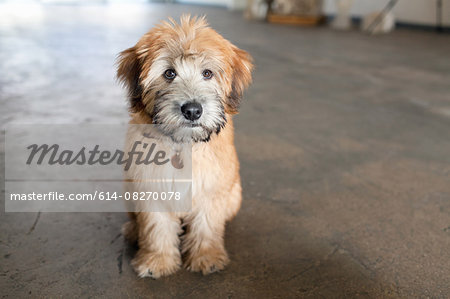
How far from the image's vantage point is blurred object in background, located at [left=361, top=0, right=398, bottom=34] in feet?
35.6

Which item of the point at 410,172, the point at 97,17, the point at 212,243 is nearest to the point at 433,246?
the point at 410,172

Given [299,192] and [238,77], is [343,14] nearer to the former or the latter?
[299,192]

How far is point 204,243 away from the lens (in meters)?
2.13

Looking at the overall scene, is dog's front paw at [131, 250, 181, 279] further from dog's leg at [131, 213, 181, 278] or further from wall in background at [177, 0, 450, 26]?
wall in background at [177, 0, 450, 26]

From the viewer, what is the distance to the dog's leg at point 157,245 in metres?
2.01

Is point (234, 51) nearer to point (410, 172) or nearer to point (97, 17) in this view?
point (410, 172)

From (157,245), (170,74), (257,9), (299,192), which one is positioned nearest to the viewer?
(170,74)

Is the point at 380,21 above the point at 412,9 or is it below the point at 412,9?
below

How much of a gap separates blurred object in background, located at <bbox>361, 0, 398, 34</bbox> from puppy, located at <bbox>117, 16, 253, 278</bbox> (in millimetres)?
10217

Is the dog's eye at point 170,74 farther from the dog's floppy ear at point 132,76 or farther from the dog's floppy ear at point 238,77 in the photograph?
the dog's floppy ear at point 238,77

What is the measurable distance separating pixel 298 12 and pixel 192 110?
12.0 m

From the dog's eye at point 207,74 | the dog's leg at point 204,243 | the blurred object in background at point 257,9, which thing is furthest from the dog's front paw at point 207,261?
the blurred object in background at point 257,9

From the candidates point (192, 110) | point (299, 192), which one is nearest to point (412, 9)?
point (299, 192)

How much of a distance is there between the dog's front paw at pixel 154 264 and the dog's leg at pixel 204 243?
0.09m
